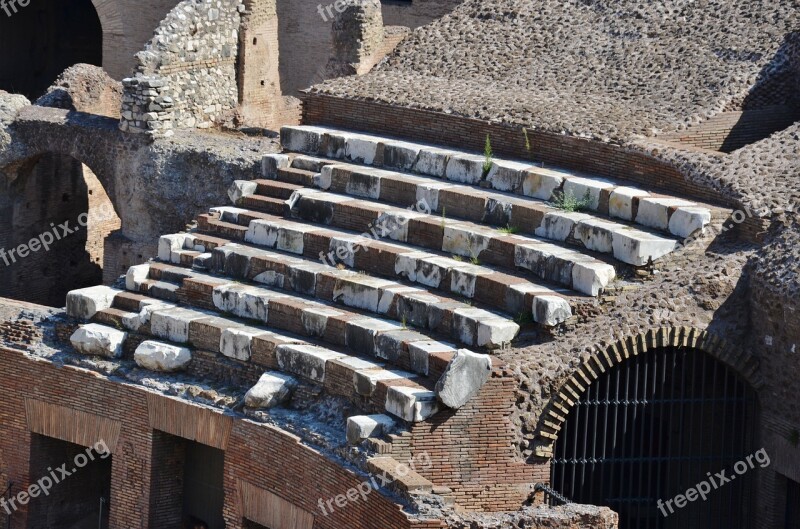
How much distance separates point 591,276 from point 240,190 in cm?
449

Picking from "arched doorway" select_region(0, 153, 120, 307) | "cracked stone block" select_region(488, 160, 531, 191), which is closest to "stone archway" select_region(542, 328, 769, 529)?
"cracked stone block" select_region(488, 160, 531, 191)

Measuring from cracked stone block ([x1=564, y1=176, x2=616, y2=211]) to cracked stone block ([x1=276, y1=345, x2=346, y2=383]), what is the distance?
243 cm

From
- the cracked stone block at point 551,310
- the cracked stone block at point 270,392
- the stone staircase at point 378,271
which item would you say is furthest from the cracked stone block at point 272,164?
the cracked stone block at point 551,310

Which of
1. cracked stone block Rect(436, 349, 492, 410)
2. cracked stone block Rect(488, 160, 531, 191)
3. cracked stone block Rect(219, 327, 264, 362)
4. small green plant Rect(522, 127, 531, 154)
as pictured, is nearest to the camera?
cracked stone block Rect(436, 349, 492, 410)

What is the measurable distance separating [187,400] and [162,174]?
4444 millimetres

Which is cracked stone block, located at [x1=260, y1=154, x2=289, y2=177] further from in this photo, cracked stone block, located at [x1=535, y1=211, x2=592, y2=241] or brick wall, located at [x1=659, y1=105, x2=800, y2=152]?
brick wall, located at [x1=659, y1=105, x2=800, y2=152]

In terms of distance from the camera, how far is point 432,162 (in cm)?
1527

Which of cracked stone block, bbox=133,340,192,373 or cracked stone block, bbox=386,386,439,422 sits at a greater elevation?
cracked stone block, bbox=386,386,439,422

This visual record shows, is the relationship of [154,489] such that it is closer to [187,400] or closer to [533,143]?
[187,400]

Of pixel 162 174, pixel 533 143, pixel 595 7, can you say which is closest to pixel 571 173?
pixel 533 143

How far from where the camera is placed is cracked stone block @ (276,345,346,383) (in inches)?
511

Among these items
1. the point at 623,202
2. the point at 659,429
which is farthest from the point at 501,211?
the point at 659,429

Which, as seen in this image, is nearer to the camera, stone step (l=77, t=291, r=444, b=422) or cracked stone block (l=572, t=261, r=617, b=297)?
stone step (l=77, t=291, r=444, b=422)

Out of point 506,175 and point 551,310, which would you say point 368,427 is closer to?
point 551,310
